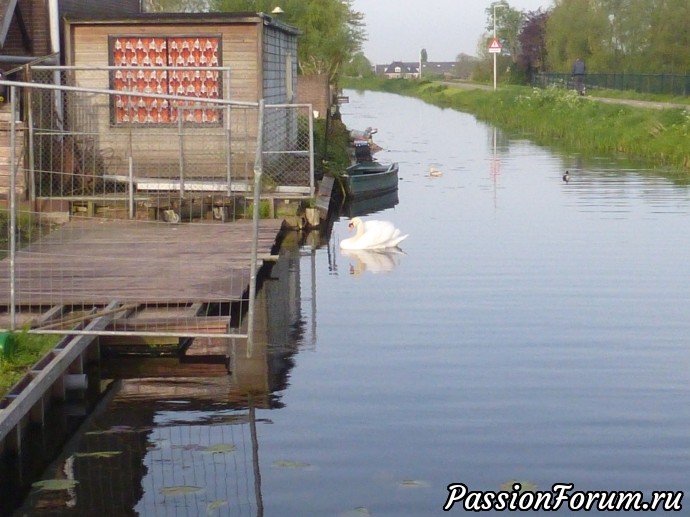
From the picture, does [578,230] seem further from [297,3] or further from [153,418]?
[297,3]

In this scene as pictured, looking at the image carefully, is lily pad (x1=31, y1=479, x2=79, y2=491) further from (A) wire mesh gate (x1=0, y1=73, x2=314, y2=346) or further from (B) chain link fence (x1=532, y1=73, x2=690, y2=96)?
(B) chain link fence (x1=532, y1=73, x2=690, y2=96)

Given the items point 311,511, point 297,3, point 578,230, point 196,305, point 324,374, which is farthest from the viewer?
point 297,3

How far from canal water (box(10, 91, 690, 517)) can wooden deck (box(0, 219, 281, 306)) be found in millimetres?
886

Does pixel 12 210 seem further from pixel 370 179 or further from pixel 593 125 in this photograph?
pixel 593 125

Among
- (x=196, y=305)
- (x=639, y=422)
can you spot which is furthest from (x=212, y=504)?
(x=196, y=305)

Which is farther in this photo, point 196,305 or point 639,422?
point 196,305

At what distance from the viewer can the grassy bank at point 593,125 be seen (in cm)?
3794

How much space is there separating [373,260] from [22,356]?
9107 mm

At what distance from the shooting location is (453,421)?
33.9 feet

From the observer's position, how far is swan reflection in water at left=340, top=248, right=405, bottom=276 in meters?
18.4

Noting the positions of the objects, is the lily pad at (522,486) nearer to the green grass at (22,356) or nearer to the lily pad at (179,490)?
the lily pad at (179,490)

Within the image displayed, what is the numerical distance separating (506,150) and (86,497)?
35.6 metres

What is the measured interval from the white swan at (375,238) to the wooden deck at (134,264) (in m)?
1.20

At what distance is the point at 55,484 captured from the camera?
892 cm
